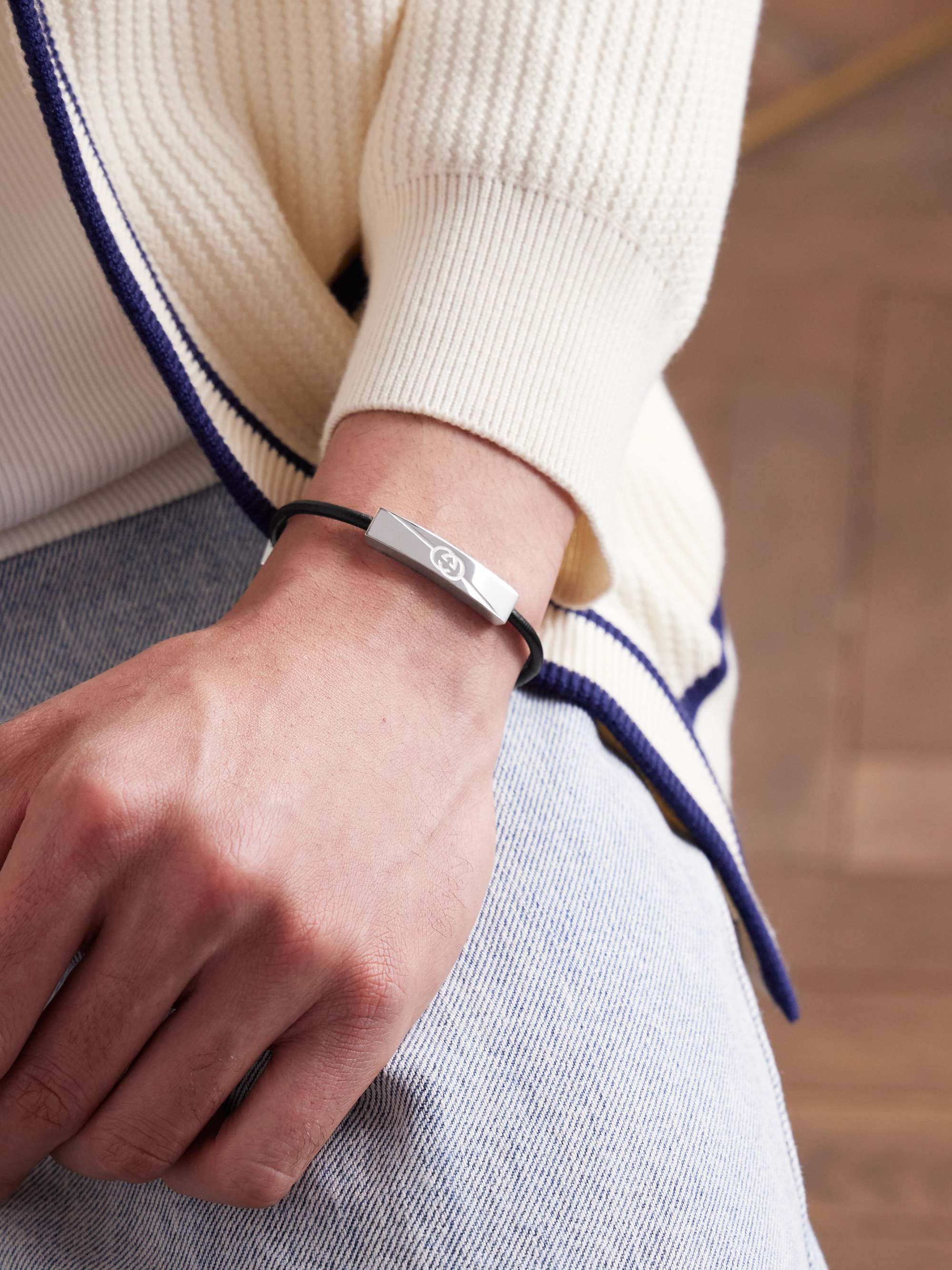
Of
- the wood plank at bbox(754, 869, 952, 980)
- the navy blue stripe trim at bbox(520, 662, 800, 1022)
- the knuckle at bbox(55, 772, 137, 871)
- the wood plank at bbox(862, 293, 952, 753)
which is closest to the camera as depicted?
the knuckle at bbox(55, 772, 137, 871)

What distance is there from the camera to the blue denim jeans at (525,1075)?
0.38 meters

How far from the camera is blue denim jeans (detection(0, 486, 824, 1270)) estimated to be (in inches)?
15.1

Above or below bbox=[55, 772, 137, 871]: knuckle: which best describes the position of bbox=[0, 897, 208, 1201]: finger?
below

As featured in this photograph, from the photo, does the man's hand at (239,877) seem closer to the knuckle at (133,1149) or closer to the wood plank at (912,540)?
the knuckle at (133,1149)

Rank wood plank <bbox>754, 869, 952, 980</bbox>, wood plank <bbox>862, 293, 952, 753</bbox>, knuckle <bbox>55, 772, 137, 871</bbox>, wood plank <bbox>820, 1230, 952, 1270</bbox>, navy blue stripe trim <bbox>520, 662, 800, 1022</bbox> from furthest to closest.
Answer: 1. wood plank <bbox>862, 293, 952, 753</bbox>
2. wood plank <bbox>754, 869, 952, 980</bbox>
3. wood plank <bbox>820, 1230, 952, 1270</bbox>
4. navy blue stripe trim <bbox>520, 662, 800, 1022</bbox>
5. knuckle <bbox>55, 772, 137, 871</bbox>

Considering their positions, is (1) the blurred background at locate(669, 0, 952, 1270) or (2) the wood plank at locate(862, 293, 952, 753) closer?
(1) the blurred background at locate(669, 0, 952, 1270)

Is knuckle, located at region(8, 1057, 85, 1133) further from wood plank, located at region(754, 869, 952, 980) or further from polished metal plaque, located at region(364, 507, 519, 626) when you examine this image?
wood plank, located at region(754, 869, 952, 980)

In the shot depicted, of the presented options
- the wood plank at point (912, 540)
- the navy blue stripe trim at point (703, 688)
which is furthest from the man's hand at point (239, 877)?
the wood plank at point (912, 540)

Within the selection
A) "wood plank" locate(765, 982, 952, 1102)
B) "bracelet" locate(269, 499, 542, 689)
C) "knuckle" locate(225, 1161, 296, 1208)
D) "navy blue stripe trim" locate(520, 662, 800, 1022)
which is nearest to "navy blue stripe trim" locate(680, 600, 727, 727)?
"navy blue stripe trim" locate(520, 662, 800, 1022)

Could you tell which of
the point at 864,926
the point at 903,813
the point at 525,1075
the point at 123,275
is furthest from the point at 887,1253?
the point at 123,275

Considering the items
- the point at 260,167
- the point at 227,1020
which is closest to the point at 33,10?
the point at 260,167

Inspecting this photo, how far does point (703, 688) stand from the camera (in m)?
Answer: 0.57

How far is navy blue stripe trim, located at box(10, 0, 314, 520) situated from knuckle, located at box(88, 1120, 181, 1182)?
0.75ft

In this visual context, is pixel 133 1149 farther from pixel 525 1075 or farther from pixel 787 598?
pixel 787 598
